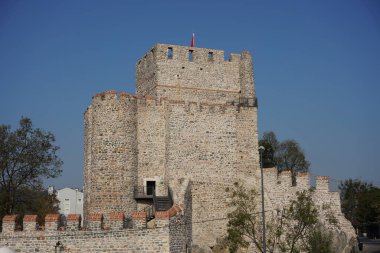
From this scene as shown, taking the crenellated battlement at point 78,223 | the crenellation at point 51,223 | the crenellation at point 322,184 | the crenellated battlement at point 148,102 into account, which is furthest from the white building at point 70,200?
the crenellation at point 51,223

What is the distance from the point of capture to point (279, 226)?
94.3 ft

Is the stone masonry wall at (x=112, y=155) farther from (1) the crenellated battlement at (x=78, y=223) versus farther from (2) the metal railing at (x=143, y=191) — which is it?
(1) the crenellated battlement at (x=78, y=223)

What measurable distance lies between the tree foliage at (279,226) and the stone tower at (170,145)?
5.18ft

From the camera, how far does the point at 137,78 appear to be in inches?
1394

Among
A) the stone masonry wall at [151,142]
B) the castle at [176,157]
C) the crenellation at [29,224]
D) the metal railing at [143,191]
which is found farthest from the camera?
the stone masonry wall at [151,142]

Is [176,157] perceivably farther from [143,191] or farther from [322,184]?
[322,184]

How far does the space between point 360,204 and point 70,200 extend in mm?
36547

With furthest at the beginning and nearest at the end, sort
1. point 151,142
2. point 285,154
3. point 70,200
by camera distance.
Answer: point 70,200
point 285,154
point 151,142

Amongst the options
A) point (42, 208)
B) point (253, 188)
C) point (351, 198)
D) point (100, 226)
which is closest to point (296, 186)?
point (253, 188)

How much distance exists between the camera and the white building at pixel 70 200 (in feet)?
218

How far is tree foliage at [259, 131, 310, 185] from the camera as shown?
5097cm

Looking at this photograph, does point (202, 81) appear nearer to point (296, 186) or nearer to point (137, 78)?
point (137, 78)

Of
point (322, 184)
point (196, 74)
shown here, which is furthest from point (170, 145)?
point (322, 184)

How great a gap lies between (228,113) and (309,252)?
9519 millimetres
